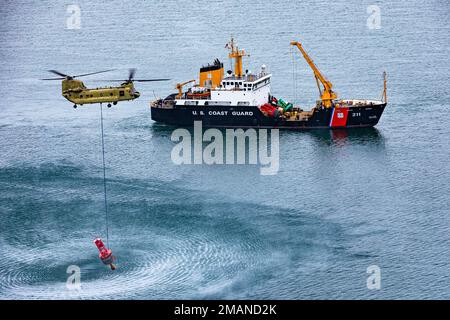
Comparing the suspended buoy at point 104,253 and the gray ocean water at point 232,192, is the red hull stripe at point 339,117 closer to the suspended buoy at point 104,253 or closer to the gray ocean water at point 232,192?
the gray ocean water at point 232,192

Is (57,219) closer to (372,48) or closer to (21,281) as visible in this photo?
(21,281)

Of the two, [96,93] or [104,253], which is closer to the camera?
[104,253]

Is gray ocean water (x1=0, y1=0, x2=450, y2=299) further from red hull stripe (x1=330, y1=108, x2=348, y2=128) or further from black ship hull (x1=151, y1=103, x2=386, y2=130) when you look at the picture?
red hull stripe (x1=330, y1=108, x2=348, y2=128)

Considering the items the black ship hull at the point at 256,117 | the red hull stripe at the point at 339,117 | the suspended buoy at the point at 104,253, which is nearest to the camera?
the suspended buoy at the point at 104,253

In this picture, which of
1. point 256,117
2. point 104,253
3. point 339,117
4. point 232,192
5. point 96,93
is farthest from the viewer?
point 256,117

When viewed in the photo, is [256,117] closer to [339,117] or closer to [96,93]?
[339,117]

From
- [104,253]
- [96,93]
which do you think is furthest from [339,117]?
[104,253]

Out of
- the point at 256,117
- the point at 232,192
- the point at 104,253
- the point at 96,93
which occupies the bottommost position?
the point at 104,253

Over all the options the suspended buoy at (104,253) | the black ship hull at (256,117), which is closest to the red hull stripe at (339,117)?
the black ship hull at (256,117)
